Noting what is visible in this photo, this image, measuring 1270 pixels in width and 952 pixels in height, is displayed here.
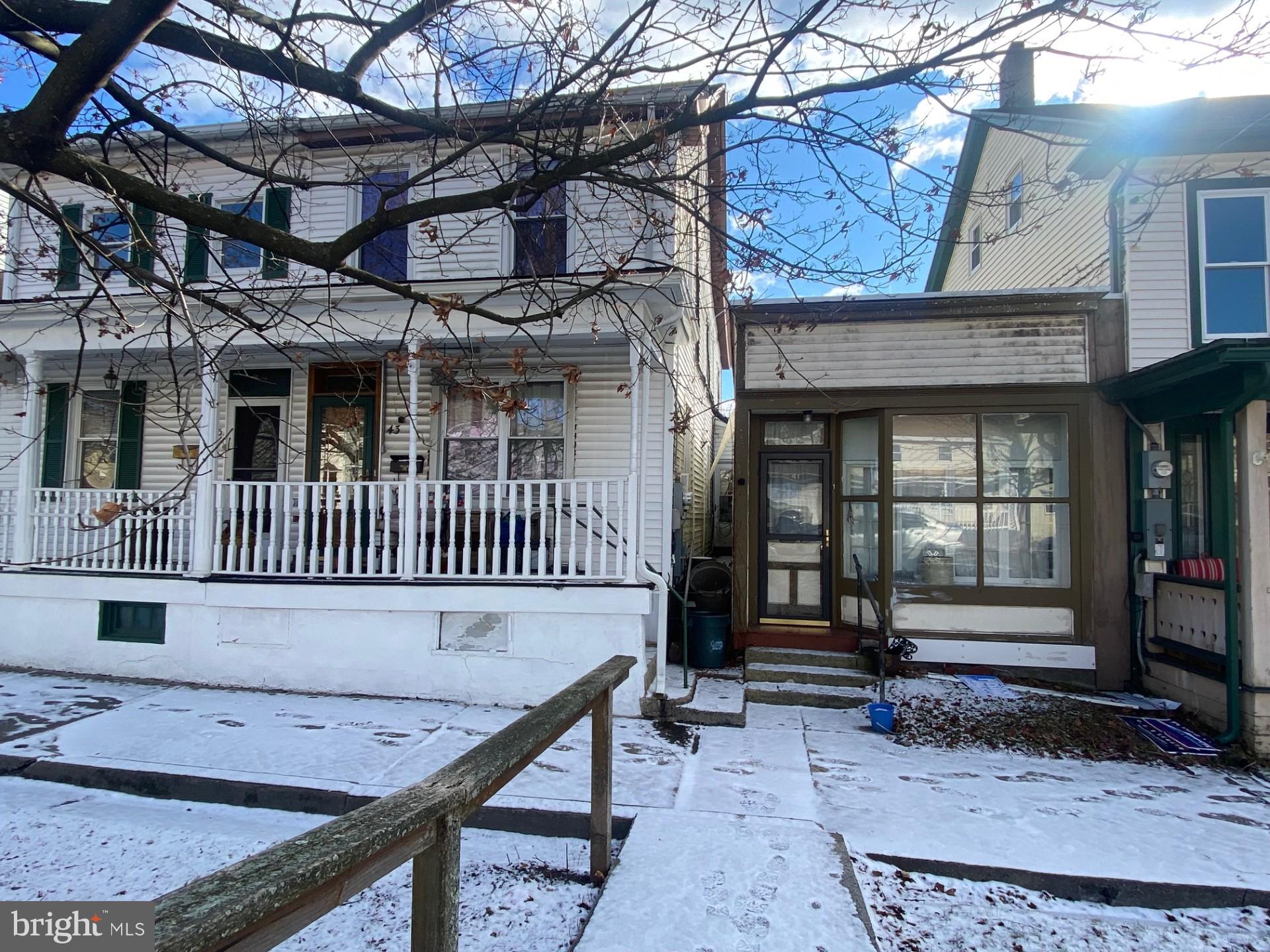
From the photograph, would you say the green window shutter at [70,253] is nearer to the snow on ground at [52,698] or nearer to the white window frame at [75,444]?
the white window frame at [75,444]

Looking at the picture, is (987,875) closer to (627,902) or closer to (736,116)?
(627,902)

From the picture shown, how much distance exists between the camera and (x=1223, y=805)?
4.47m

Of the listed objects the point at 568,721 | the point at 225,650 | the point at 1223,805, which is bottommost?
the point at 1223,805

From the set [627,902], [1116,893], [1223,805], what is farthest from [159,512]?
[1223,805]

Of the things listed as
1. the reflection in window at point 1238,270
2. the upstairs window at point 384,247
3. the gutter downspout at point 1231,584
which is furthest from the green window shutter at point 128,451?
the reflection in window at point 1238,270

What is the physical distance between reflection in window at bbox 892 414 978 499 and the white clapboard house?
2.34 m

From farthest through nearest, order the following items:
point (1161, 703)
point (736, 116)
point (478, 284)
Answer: point (478, 284), point (1161, 703), point (736, 116)

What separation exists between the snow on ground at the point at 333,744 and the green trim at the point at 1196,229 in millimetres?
6661

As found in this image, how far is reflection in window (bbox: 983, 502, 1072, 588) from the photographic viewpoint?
7.28m

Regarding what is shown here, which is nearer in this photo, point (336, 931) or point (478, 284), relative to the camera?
point (336, 931)

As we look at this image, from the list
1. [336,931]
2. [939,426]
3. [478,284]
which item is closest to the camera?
[336,931]

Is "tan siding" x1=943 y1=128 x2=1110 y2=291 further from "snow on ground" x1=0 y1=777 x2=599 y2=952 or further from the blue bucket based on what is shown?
"snow on ground" x1=0 y1=777 x2=599 y2=952

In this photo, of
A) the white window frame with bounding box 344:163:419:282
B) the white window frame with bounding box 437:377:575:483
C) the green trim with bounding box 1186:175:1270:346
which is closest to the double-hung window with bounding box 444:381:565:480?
the white window frame with bounding box 437:377:575:483

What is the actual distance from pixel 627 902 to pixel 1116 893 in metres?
2.39
